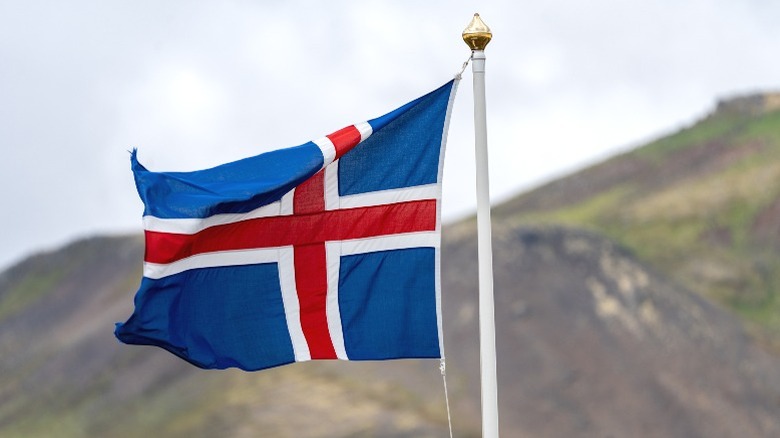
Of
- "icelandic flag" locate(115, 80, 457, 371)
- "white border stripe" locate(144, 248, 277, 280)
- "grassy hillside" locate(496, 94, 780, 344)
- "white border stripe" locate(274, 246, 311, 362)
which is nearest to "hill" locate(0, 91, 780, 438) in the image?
"grassy hillside" locate(496, 94, 780, 344)

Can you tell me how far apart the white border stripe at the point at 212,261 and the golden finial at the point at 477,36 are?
2531mm

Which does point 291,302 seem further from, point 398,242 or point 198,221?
point 198,221

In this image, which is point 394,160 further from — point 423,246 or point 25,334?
point 25,334

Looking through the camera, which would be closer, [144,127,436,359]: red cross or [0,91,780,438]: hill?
[144,127,436,359]: red cross

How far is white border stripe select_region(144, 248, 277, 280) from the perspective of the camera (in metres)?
11.4

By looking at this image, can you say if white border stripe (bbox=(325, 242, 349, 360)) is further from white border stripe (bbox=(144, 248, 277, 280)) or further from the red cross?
white border stripe (bbox=(144, 248, 277, 280))

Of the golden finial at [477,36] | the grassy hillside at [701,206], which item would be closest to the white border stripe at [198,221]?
the golden finial at [477,36]

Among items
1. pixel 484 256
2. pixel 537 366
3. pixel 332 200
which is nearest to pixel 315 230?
pixel 332 200

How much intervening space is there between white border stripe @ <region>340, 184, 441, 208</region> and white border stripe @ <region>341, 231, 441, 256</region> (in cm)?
29

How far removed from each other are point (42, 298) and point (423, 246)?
7752cm

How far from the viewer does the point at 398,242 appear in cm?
1192

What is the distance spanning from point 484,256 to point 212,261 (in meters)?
2.46

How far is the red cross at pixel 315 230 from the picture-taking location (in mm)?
11820

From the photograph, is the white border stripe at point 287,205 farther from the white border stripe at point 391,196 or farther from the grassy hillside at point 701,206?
the grassy hillside at point 701,206
